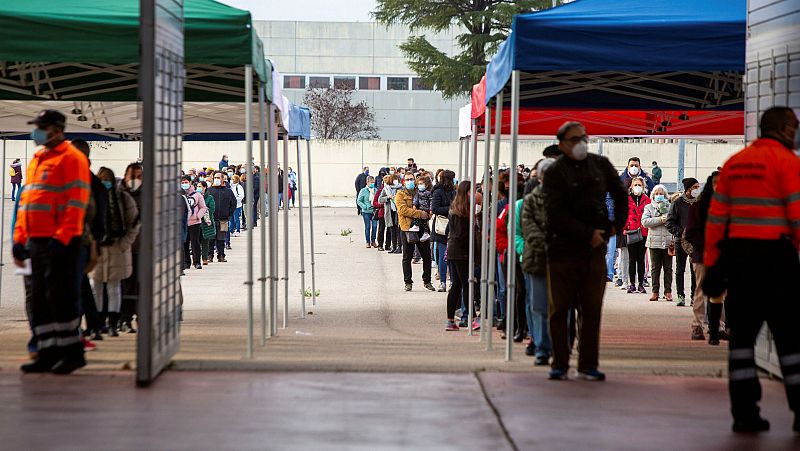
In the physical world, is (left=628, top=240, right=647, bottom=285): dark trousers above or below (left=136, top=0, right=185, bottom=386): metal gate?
below

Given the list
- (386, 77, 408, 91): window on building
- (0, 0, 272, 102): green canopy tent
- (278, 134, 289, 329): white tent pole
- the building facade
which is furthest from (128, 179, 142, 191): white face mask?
(386, 77, 408, 91): window on building

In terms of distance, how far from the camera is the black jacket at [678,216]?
15.4 metres

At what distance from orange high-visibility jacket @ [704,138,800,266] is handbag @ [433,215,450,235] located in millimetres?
9611

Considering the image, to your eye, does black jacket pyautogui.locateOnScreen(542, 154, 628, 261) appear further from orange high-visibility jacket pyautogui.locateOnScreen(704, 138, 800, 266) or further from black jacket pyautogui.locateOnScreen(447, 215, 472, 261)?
black jacket pyautogui.locateOnScreen(447, 215, 472, 261)

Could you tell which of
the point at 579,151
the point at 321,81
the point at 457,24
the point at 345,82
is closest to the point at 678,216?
the point at 579,151

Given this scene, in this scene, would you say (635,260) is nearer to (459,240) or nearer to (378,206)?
(459,240)

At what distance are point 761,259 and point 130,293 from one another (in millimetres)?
7579

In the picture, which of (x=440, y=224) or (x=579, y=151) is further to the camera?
(x=440, y=224)

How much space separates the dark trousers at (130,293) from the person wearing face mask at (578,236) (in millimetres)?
5412

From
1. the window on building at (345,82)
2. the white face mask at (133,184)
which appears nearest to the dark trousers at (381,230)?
the white face mask at (133,184)

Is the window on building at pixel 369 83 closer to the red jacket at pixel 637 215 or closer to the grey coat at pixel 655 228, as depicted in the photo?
the red jacket at pixel 637 215

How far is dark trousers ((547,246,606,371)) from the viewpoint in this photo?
877 centimetres

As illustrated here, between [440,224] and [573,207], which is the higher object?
[573,207]

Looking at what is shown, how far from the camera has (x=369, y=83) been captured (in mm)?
75688
